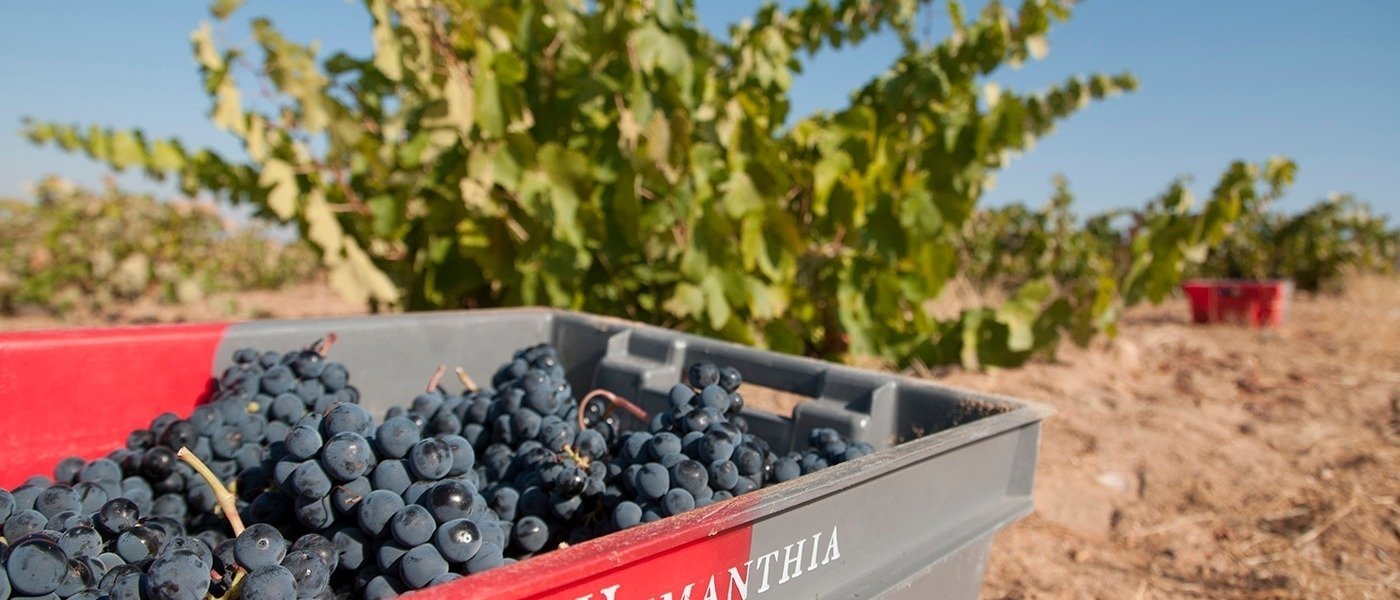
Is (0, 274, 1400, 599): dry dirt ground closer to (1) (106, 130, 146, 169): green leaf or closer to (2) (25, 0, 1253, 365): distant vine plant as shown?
(2) (25, 0, 1253, 365): distant vine plant

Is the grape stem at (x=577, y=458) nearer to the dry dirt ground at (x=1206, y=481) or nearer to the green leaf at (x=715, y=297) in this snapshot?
the dry dirt ground at (x=1206, y=481)

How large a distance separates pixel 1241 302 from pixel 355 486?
7341mm

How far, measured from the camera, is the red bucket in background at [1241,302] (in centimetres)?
633

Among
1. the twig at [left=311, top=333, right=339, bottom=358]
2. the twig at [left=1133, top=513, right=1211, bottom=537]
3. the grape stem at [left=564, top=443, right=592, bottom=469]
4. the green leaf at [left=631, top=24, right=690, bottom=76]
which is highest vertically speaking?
the green leaf at [left=631, top=24, right=690, bottom=76]

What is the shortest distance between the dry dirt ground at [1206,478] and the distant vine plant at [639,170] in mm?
580

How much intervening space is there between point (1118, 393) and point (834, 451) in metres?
2.96

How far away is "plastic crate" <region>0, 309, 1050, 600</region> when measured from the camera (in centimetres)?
70

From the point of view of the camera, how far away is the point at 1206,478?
2.53 metres

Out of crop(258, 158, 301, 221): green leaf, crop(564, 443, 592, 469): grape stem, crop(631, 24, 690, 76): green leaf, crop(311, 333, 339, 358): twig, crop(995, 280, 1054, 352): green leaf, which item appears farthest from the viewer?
crop(995, 280, 1054, 352): green leaf

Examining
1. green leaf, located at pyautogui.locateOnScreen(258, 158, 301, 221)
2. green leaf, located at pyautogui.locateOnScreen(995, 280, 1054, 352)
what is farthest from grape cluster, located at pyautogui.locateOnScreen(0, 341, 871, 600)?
green leaf, located at pyautogui.locateOnScreen(995, 280, 1054, 352)

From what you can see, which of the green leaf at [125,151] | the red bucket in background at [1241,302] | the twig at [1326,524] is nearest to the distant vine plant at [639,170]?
the green leaf at [125,151]

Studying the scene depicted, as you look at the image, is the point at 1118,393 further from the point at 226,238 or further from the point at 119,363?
the point at 226,238

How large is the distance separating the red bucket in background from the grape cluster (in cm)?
663

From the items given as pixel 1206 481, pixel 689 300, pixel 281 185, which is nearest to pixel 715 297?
pixel 689 300
